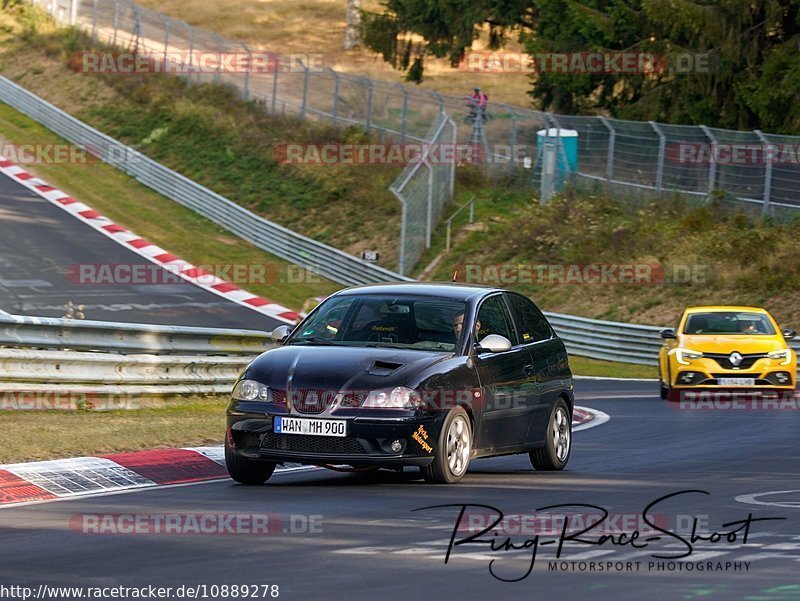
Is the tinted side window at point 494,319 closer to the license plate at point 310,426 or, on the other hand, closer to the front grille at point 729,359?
the license plate at point 310,426

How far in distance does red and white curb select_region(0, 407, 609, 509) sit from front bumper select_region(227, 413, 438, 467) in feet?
2.76

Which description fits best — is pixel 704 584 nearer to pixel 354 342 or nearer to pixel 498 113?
pixel 354 342

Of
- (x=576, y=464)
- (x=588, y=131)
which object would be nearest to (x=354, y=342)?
(x=576, y=464)

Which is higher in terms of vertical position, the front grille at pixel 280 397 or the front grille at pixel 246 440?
the front grille at pixel 280 397

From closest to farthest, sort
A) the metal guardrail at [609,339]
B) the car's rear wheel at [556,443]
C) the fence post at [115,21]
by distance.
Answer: the car's rear wheel at [556,443]
the metal guardrail at [609,339]
the fence post at [115,21]

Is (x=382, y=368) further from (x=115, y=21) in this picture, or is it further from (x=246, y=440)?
(x=115, y=21)

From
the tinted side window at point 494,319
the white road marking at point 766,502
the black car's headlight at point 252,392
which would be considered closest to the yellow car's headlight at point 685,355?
the tinted side window at point 494,319

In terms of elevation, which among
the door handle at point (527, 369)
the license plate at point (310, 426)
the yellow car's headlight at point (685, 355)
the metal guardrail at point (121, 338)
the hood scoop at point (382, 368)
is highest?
the hood scoop at point (382, 368)

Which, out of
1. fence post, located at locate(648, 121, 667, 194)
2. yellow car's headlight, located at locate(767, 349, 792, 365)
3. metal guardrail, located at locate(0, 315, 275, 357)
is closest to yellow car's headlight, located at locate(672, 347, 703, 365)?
yellow car's headlight, located at locate(767, 349, 792, 365)

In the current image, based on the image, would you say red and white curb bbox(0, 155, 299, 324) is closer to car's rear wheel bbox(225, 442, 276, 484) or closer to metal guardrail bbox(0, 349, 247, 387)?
metal guardrail bbox(0, 349, 247, 387)

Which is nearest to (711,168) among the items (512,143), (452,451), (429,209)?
(512,143)

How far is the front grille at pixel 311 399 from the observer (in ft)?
35.3

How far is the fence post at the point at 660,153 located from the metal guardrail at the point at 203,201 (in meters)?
6.56

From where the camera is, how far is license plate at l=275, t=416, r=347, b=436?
10703 mm
